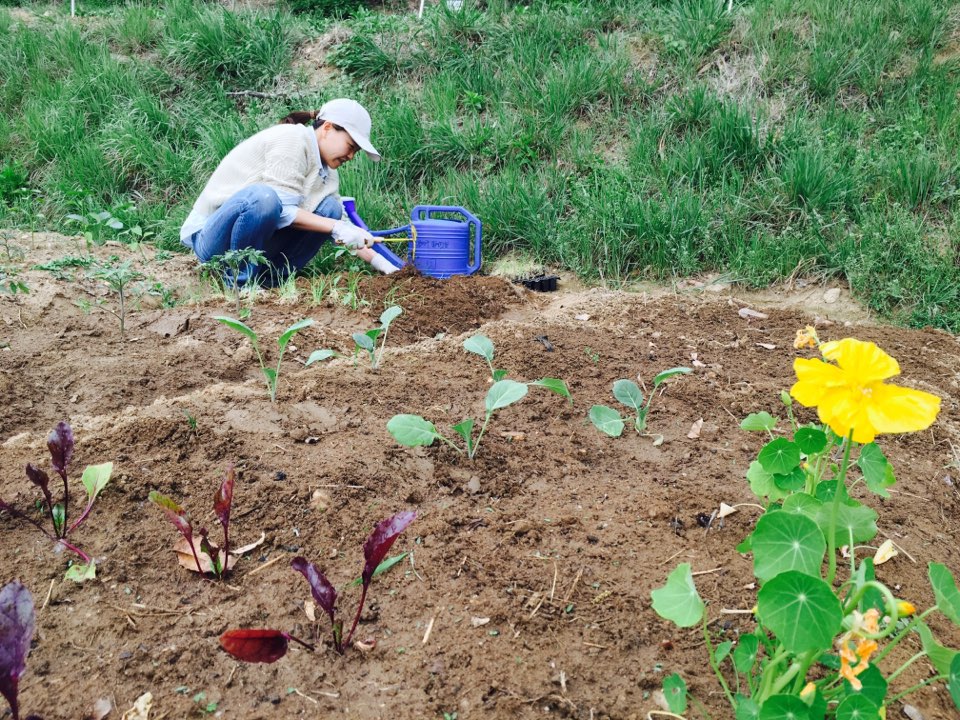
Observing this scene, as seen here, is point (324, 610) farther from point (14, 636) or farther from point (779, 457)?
point (779, 457)

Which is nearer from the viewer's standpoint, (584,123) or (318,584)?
(318,584)

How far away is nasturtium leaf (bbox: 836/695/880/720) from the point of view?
908mm

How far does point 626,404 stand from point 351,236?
7.25 ft

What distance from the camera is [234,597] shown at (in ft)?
4.71

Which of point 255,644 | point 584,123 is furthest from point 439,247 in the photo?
point 255,644

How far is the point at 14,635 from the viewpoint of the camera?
1048 millimetres

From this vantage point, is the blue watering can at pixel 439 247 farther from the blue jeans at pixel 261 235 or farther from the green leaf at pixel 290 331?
the green leaf at pixel 290 331

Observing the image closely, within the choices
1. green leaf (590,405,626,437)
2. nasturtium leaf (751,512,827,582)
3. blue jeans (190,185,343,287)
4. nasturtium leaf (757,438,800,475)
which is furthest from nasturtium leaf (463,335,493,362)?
blue jeans (190,185,343,287)

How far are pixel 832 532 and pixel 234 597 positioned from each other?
3.42 feet

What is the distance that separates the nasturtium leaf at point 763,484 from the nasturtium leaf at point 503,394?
60cm

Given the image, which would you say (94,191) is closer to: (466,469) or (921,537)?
(466,469)

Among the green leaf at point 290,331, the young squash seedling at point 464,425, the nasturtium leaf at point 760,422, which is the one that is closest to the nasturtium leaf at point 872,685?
the nasturtium leaf at point 760,422

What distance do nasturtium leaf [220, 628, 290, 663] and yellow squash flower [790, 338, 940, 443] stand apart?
83 cm

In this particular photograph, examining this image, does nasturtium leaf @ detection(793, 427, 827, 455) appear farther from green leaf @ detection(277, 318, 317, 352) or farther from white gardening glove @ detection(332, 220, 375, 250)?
white gardening glove @ detection(332, 220, 375, 250)
